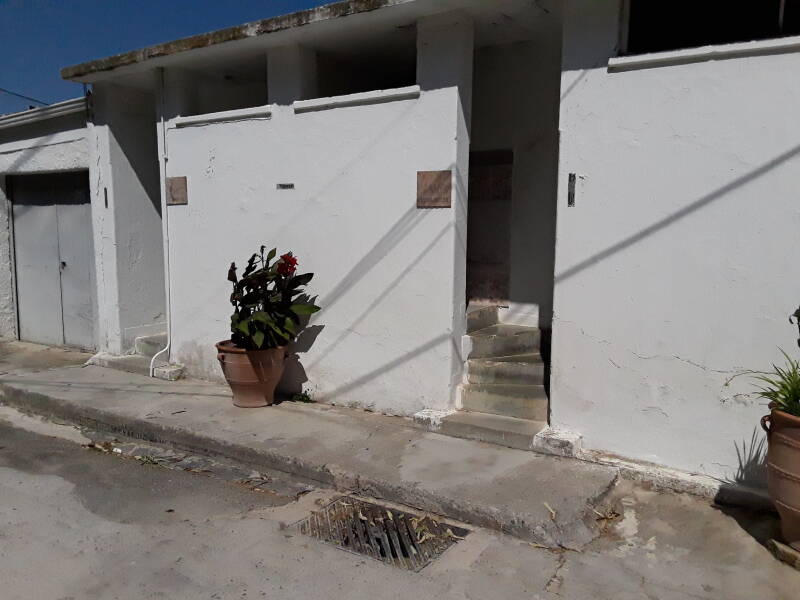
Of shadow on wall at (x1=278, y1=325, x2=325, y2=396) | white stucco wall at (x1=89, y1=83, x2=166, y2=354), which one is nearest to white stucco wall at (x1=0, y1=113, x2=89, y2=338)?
white stucco wall at (x1=89, y1=83, x2=166, y2=354)

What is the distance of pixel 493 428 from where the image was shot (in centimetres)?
474

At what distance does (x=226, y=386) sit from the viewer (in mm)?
6523

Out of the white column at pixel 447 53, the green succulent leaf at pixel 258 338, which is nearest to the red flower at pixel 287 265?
the green succulent leaf at pixel 258 338

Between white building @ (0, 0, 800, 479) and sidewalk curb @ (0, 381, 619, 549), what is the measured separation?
975mm

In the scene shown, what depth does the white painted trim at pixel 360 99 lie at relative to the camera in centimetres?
507

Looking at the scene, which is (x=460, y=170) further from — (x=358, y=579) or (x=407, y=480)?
(x=358, y=579)

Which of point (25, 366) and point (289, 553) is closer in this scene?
point (289, 553)

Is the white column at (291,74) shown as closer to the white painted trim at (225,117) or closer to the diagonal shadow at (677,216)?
the white painted trim at (225,117)

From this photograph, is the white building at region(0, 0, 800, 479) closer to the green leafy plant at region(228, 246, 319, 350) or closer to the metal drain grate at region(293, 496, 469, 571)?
the green leafy plant at region(228, 246, 319, 350)

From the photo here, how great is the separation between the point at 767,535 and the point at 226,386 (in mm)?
4869

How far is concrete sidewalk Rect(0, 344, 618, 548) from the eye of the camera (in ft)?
12.2

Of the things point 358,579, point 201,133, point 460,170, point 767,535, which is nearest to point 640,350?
point 767,535

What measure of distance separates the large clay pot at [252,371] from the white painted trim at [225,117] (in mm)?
2149

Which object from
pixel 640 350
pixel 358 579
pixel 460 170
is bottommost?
pixel 358 579
